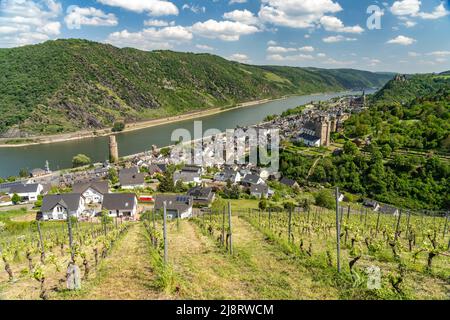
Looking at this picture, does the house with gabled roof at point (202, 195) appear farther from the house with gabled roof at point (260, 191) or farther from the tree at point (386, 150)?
the tree at point (386, 150)

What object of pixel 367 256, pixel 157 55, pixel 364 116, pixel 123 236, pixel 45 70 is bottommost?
pixel 123 236

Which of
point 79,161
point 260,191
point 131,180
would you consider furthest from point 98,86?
point 260,191

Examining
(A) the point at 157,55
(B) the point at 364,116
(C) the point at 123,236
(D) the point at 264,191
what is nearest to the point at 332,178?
(D) the point at 264,191

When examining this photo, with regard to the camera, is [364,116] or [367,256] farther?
[364,116]

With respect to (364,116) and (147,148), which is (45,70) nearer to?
(147,148)

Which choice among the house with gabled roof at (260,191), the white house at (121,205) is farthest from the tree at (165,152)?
the white house at (121,205)
